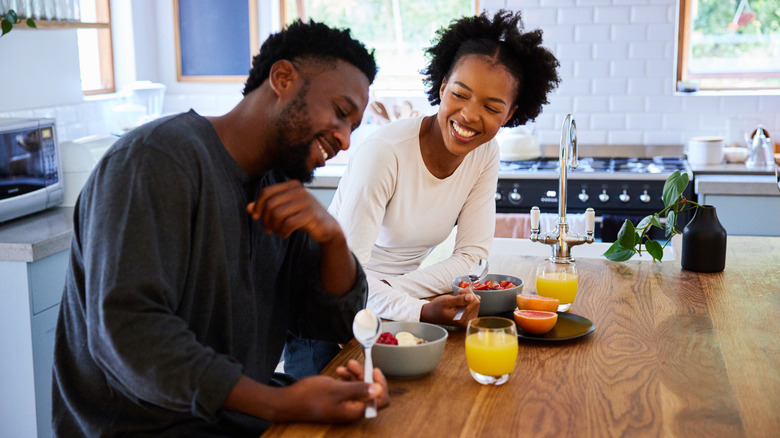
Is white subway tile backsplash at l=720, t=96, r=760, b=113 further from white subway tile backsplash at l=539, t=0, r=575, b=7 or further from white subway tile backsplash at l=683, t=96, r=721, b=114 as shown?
white subway tile backsplash at l=539, t=0, r=575, b=7

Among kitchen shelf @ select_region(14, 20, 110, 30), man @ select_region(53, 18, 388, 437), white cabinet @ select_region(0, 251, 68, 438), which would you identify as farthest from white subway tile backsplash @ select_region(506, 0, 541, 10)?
man @ select_region(53, 18, 388, 437)

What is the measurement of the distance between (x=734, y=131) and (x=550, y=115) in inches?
40.4

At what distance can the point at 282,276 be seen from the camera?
1695mm

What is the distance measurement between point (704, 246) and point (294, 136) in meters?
1.36

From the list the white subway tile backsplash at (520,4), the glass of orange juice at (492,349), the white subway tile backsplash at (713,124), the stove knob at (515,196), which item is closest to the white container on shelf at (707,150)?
the white subway tile backsplash at (713,124)

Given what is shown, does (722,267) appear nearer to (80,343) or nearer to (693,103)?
(80,343)

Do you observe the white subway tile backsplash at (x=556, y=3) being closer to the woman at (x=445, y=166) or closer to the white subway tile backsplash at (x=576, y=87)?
the white subway tile backsplash at (x=576, y=87)

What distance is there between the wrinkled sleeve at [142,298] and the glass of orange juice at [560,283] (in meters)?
0.87

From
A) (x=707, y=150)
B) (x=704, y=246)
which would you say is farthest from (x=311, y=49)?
(x=707, y=150)

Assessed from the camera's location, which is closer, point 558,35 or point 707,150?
point 707,150

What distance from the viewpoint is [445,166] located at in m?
2.23

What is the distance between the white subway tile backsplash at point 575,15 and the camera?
4.55 meters

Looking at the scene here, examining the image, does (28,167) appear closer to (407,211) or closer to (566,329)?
(407,211)

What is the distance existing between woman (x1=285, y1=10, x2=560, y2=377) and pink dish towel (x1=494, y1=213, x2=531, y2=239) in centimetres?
100
